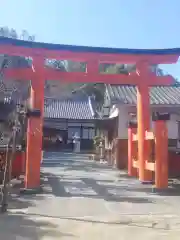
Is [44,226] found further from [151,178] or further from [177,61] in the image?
[177,61]

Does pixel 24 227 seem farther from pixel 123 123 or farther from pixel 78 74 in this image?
pixel 123 123

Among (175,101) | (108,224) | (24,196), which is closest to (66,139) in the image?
(175,101)

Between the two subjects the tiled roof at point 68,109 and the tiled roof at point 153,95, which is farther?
the tiled roof at point 68,109

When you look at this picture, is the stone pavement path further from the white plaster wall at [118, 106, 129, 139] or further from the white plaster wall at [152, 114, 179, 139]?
the white plaster wall at [118, 106, 129, 139]

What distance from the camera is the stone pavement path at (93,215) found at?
584 cm

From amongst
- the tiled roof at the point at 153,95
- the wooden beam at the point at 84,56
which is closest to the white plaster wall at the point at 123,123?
the tiled roof at the point at 153,95

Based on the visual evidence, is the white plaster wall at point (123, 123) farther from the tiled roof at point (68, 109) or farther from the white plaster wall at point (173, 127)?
the tiled roof at point (68, 109)

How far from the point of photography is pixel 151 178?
40.2ft

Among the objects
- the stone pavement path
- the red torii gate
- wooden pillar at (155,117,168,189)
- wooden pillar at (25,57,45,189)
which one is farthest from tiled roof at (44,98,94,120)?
the stone pavement path

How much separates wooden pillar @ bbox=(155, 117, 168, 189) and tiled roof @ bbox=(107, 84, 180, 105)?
6.96 m

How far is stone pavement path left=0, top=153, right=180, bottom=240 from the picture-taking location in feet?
19.2

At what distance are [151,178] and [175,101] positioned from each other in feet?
23.3

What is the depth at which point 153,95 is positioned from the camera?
758 inches

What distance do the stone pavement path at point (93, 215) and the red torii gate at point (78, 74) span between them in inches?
48.8
